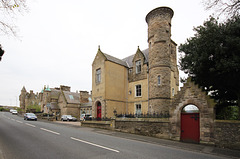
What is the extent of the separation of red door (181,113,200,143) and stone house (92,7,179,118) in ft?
19.5

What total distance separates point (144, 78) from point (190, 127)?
10766mm

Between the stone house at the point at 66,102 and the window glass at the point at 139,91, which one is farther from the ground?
the window glass at the point at 139,91

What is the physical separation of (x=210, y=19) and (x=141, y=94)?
1218 centimetres

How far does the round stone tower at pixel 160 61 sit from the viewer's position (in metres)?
18.5

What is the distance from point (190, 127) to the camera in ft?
39.2

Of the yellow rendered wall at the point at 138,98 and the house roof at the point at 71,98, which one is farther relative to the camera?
the house roof at the point at 71,98

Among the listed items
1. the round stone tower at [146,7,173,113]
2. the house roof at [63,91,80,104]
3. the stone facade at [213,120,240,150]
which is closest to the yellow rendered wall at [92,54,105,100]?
the round stone tower at [146,7,173,113]

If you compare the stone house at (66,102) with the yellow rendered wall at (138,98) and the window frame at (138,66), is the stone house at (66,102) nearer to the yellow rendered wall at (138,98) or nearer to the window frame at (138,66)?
the yellow rendered wall at (138,98)

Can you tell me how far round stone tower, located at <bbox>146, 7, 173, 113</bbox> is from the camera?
18.5 meters

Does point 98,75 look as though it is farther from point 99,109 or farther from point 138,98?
point 138,98

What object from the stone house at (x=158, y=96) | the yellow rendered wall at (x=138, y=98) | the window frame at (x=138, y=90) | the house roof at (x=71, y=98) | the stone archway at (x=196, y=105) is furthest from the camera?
the house roof at (x=71, y=98)

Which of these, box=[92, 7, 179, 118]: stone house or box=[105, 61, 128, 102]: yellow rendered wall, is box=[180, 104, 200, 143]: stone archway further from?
box=[105, 61, 128, 102]: yellow rendered wall

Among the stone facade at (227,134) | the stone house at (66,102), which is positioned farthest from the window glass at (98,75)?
the stone facade at (227,134)

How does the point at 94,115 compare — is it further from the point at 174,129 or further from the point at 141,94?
the point at 174,129
